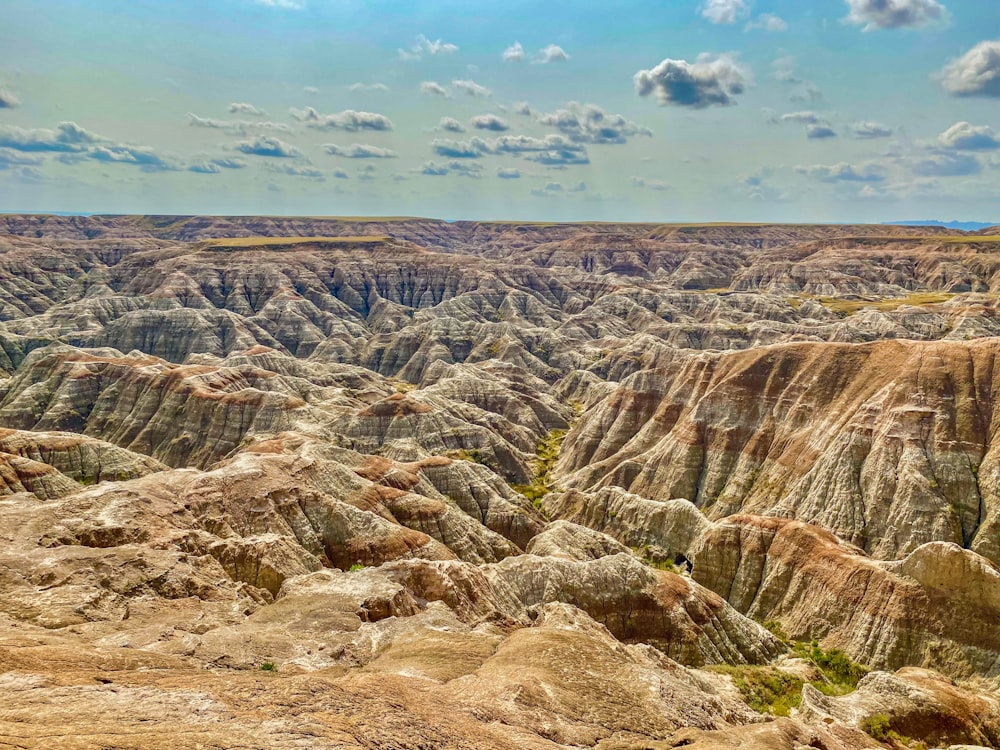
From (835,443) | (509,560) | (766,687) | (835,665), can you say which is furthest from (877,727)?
(835,443)

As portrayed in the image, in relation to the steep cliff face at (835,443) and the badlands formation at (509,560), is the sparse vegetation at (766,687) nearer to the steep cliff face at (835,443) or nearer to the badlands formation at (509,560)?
the badlands formation at (509,560)

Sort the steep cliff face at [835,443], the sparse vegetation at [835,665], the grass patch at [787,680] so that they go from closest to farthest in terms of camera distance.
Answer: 1. the grass patch at [787,680]
2. the sparse vegetation at [835,665]
3. the steep cliff face at [835,443]

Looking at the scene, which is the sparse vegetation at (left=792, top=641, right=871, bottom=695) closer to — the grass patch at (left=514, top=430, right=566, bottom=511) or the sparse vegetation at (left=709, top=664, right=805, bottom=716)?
the sparse vegetation at (left=709, top=664, right=805, bottom=716)

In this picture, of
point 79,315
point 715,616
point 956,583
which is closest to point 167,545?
point 715,616

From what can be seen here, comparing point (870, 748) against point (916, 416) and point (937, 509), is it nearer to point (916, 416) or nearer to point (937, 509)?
point (937, 509)

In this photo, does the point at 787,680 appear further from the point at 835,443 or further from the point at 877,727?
the point at 835,443

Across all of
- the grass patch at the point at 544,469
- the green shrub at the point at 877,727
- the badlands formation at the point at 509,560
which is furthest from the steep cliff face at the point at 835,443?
the green shrub at the point at 877,727
